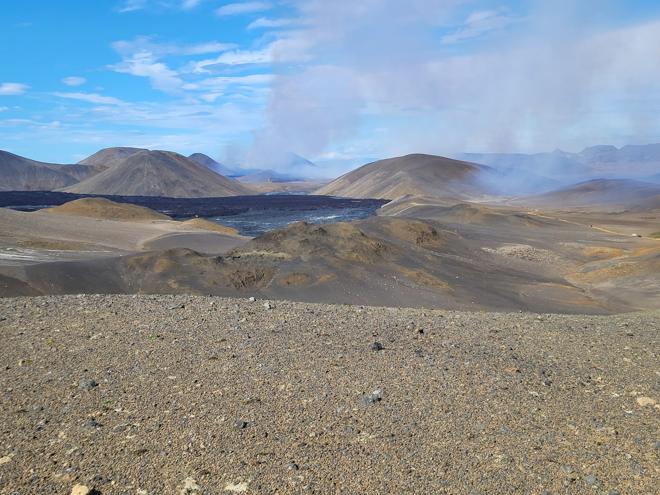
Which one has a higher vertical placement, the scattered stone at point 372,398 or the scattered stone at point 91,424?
the scattered stone at point 372,398

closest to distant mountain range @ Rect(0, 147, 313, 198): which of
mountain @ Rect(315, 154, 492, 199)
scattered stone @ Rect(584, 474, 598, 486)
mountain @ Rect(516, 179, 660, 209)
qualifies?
mountain @ Rect(315, 154, 492, 199)

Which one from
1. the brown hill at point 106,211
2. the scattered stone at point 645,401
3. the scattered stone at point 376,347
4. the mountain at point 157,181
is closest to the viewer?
the scattered stone at point 645,401

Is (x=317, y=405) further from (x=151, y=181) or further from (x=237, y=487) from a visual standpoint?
(x=151, y=181)

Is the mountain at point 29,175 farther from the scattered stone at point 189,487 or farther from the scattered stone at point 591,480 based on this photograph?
the scattered stone at point 591,480

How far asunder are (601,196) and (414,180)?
1622 inches

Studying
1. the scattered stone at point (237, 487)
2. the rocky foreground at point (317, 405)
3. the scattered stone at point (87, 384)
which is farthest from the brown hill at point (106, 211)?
the scattered stone at point (237, 487)

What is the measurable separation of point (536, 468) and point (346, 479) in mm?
1653

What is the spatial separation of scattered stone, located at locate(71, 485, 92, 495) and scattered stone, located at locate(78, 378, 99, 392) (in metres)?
2.04

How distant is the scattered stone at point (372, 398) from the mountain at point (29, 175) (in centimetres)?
19244

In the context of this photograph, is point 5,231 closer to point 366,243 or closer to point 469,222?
point 366,243

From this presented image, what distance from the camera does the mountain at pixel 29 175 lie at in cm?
18086

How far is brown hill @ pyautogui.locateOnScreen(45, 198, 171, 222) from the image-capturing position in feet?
214

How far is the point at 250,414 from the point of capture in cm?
629

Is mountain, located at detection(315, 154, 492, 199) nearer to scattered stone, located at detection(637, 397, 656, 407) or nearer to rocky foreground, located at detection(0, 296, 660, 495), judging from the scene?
Answer: rocky foreground, located at detection(0, 296, 660, 495)
